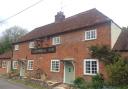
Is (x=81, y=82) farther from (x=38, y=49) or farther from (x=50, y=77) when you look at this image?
(x=38, y=49)

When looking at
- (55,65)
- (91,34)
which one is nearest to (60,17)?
(55,65)

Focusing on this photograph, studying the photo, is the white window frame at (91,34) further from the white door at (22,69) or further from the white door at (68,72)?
the white door at (22,69)

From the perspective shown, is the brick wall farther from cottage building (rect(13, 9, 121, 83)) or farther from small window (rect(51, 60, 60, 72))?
small window (rect(51, 60, 60, 72))

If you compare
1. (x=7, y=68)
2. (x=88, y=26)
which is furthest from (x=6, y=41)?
(x=88, y=26)

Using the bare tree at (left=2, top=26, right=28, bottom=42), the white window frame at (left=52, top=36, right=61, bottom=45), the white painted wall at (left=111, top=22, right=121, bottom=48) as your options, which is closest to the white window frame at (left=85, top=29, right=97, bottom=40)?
the white painted wall at (left=111, top=22, right=121, bottom=48)

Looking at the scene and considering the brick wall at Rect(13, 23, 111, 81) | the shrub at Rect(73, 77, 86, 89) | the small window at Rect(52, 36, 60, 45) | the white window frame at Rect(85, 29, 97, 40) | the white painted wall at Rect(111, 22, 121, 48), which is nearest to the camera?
the shrub at Rect(73, 77, 86, 89)

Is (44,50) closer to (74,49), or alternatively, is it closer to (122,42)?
(74,49)

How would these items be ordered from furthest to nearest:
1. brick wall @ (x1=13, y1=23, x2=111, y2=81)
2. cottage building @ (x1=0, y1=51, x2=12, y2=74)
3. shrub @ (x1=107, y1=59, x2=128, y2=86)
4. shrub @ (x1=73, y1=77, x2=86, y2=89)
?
cottage building @ (x1=0, y1=51, x2=12, y2=74) → brick wall @ (x1=13, y1=23, x2=111, y2=81) → shrub @ (x1=73, y1=77, x2=86, y2=89) → shrub @ (x1=107, y1=59, x2=128, y2=86)

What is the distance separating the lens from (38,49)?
36000 mm

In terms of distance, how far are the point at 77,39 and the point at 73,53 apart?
5.29ft

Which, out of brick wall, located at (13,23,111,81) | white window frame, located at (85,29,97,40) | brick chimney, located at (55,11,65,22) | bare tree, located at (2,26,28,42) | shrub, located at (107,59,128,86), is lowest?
shrub, located at (107,59,128,86)

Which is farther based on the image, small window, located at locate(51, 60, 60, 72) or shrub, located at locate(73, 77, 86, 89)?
small window, located at locate(51, 60, 60, 72)

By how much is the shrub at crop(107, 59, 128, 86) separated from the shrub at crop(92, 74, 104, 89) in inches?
50.3

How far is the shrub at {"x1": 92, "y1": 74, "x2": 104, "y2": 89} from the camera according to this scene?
2342 cm
